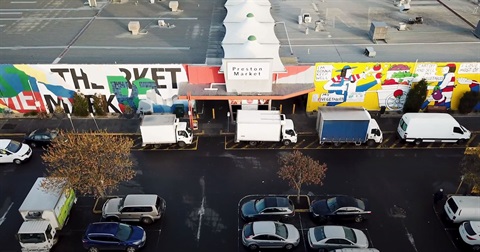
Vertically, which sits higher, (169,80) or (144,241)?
(169,80)

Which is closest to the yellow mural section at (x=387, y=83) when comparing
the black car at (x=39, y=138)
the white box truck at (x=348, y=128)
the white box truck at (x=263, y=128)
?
the white box truck at (x=348, y=128)

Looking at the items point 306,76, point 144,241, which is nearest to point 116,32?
point 306,76

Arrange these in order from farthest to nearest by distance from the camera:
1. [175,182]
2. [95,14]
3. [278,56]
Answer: [95,14]
[278,56]
[175,182]

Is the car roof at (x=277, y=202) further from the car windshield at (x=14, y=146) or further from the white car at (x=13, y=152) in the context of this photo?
the car windshield at (x=14, y=146)

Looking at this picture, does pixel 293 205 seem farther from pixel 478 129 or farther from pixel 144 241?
pixel 478 129

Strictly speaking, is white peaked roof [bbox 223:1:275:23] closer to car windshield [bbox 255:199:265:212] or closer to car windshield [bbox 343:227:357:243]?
car windshield [bbox 255:199:265:212]

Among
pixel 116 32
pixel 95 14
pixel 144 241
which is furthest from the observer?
pixel 95 14

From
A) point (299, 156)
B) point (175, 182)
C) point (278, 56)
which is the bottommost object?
point (175, 182)
